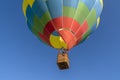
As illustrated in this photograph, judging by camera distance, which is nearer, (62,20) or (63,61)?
(63,61)

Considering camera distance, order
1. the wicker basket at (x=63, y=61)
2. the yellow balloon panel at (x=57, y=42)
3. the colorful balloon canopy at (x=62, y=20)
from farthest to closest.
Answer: the colorful balloon canopy at (x=62, y=20), the yellow balloon panel at (x=57, y=42), the wicker basket at (x=63, y=61)

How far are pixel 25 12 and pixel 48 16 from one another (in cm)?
264

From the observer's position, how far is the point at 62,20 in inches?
983

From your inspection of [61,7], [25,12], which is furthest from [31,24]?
[61,7]

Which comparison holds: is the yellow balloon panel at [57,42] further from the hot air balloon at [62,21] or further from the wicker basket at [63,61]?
the wicker basket at [63,61]

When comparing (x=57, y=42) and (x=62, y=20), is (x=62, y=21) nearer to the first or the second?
(x=62, y=20)

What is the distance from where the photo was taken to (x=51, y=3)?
83.8 ft

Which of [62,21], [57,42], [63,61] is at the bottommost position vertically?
[63,61]

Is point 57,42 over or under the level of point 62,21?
under

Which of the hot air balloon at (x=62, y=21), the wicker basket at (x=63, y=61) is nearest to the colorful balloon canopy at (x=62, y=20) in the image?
the hot air balloon at (x=62, y=21)

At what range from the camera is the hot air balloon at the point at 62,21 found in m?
24.7

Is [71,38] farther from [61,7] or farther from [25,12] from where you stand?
[25,12]

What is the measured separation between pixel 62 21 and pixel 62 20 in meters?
0.06

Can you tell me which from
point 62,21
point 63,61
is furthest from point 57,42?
point 63,61
